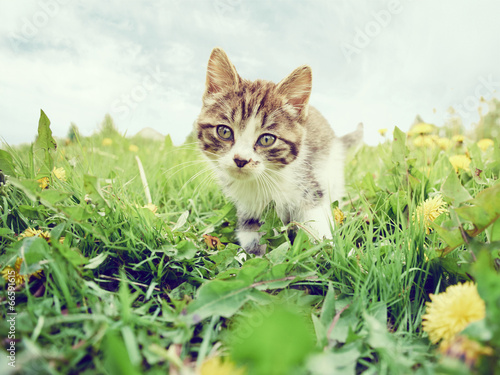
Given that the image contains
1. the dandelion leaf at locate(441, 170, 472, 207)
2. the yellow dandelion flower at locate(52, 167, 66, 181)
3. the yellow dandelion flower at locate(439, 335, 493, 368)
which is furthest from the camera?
the yellow dandelion flower at locate(52, 167, 66, 181)

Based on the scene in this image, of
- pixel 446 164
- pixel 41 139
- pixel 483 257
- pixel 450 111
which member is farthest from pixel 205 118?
pixel 450 111

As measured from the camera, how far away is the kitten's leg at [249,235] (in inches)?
65.5

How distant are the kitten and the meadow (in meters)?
0.41

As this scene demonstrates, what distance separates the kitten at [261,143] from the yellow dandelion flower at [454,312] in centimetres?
92

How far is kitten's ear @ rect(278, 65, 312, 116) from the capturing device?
179cm

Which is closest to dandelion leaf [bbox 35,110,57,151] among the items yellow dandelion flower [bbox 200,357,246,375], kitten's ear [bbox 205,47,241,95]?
kitten's ear [bbox 205,47,241,95]

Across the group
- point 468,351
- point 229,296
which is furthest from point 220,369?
point 468,351

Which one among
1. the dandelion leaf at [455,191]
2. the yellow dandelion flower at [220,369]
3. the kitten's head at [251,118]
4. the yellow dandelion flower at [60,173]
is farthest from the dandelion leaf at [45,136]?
the dandelion leaf at [455,191]

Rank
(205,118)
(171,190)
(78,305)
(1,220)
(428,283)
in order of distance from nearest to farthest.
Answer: (78,305)
(428,283)
(1,220)
(205,118)
(171,190)

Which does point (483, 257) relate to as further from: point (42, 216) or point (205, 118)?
point (205, 118)

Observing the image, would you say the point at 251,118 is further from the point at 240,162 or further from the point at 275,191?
the point at 275,191

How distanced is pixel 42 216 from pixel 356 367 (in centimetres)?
121

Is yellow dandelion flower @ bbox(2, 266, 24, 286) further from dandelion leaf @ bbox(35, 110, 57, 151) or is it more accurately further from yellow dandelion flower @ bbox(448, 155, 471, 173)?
yellow dandelion flower @ bbox(448, 155, 471, 173)

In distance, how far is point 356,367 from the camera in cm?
80
